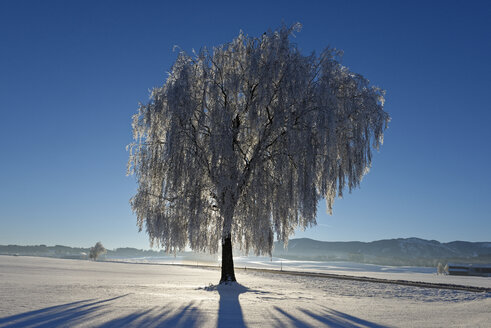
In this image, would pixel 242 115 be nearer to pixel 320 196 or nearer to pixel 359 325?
pixel 320 196

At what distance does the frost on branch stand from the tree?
0.14 ft

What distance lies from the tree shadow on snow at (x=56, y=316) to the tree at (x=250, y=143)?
571cm

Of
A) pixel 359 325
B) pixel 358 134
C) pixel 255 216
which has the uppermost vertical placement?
pixel 358 134

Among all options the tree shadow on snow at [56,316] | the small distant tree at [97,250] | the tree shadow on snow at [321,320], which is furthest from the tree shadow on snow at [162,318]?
the small distant tree at [97,250]

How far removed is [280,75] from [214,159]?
4368 mm

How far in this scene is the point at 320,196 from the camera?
1562cm

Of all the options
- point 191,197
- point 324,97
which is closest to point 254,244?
point 191,197

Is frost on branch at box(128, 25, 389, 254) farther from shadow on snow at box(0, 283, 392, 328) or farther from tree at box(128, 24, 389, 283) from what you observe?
shadow on snow at box(0, 283, 392, 328)

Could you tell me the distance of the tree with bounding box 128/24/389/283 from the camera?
1481 centimetres

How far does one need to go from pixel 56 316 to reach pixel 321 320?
583 cm

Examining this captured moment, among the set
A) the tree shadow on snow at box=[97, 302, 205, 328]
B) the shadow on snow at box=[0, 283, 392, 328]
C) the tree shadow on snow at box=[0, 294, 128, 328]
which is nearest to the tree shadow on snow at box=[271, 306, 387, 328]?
the shadow on snow at box=[0, 283, 392, 328]

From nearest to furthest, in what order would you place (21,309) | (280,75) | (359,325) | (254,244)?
(359,325)
(21,309)
(280,75)
(254,244)

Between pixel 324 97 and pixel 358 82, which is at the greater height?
pixel 358 82

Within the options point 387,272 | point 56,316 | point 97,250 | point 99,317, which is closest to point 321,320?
point 99,317
